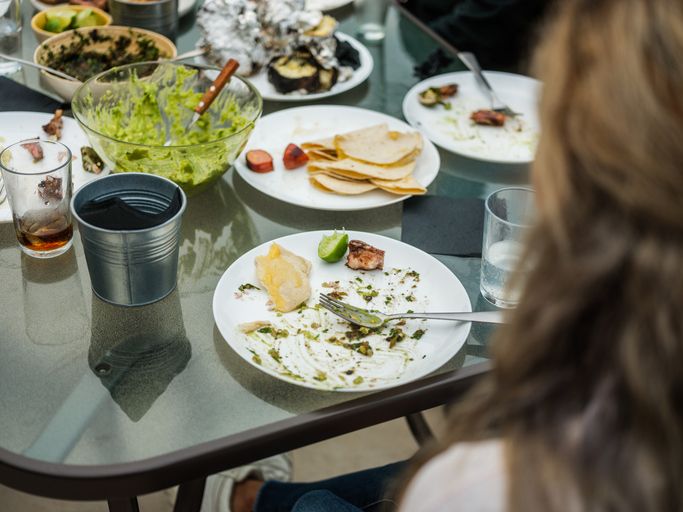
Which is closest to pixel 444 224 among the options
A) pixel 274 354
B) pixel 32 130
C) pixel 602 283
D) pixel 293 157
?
pixel 293 157

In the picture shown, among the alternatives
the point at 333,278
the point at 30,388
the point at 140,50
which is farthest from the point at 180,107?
the point at 30,388

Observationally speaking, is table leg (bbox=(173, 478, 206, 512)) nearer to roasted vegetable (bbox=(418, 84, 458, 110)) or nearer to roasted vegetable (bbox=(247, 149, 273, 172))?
roasted vegetable (bbox=(247, 149, 273, 172))

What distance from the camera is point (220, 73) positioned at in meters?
1.62

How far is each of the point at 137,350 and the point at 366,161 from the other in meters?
0.59

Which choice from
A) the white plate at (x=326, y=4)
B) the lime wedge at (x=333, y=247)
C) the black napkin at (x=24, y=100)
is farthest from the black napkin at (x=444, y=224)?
the white plate at (x=326, y=4)

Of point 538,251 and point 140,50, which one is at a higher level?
point 538,251

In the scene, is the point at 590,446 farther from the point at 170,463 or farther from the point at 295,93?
the point at 295,93

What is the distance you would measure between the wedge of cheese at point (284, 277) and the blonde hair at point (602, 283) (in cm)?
66

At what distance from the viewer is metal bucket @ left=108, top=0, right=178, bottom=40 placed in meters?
1.96

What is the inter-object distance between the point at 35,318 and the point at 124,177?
9.6 inches

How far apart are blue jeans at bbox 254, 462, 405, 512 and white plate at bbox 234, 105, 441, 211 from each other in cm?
45

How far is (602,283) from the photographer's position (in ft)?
1.91

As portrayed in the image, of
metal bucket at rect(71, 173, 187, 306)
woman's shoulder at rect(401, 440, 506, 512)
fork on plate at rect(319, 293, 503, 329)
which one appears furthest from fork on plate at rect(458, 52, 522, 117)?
woman's shoulder at rect(401, 440, 506, 512)

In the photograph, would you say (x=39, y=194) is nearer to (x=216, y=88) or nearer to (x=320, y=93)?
(x=216, y=88)
